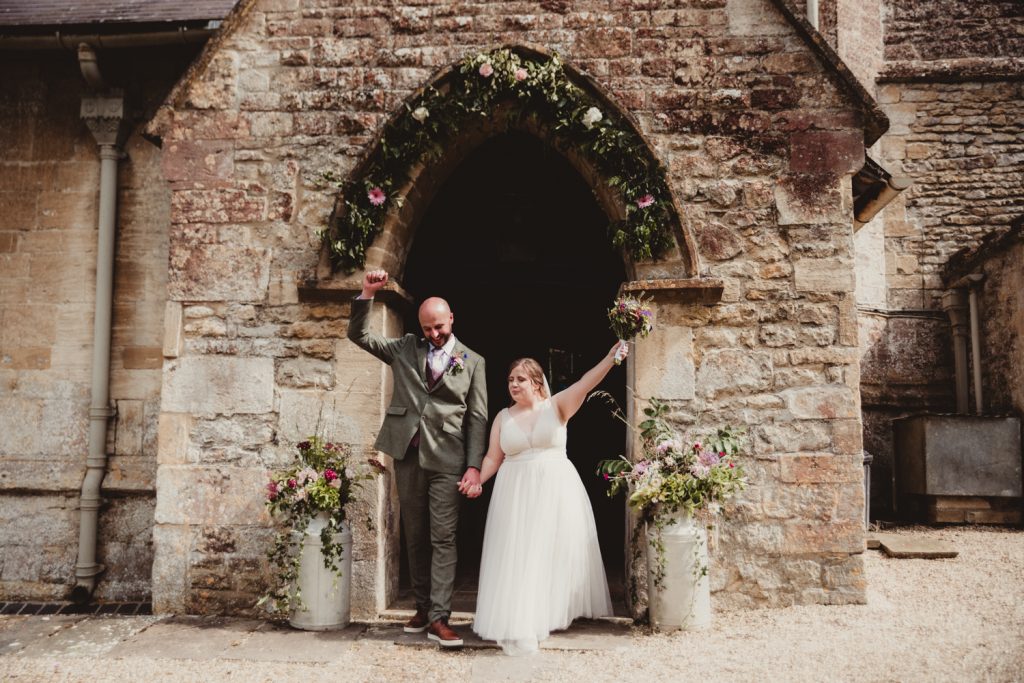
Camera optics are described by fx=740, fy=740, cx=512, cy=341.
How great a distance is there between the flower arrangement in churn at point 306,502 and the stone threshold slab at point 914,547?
446cm

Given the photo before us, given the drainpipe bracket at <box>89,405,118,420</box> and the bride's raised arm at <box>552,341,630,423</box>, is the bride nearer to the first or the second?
the bride's raised arm at <box>552,341,630,423</box>

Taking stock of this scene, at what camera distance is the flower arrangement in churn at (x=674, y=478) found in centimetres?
429

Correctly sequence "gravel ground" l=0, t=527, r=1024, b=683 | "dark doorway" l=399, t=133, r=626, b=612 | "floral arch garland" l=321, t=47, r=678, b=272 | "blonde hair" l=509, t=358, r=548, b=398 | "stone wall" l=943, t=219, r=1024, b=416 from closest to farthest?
"gravel ground" l=0, t=527, r=1024, b=683
"blonde hair" l=509, t=358, r=548, b=398
"floral arch garland" l=321, t=47, r=678, b=272
"dark doorway" l=399, t=133, r=626, b=612
"stone wall" l=943, t=219, r=1024, b=416

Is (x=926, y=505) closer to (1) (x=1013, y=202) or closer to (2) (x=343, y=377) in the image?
(1) (x=1013, y=202)

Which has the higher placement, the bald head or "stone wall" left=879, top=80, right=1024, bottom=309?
"stone wall" left=879, top=80, right=1024, bottom=309

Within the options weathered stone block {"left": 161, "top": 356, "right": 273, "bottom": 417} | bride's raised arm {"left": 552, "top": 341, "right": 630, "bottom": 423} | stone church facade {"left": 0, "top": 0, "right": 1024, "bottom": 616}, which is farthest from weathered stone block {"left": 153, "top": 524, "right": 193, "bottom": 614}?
bride's raised arm {"left": 552, "top": 341, "right": 630, "bottom": 423}

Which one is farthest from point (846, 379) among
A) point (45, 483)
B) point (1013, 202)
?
point (1013, 202)

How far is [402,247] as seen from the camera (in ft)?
16.9

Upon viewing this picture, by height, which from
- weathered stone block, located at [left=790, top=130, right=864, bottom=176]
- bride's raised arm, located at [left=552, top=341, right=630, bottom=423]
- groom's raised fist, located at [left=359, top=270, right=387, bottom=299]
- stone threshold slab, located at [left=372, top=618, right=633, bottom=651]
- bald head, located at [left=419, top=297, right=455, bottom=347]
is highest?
weathered stone block, located at [left=790, top=130, right=864, bottom=176]

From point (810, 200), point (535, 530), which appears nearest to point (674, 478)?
point (535, 530)

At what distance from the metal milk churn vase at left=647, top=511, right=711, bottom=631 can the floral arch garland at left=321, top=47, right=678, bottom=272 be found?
5.73 feet

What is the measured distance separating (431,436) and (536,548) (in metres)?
0.85

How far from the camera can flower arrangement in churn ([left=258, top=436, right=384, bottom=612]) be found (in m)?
4.29

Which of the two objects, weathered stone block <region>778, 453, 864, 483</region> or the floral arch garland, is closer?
weathered stone block <region>778, 453, 864, 483</region>
